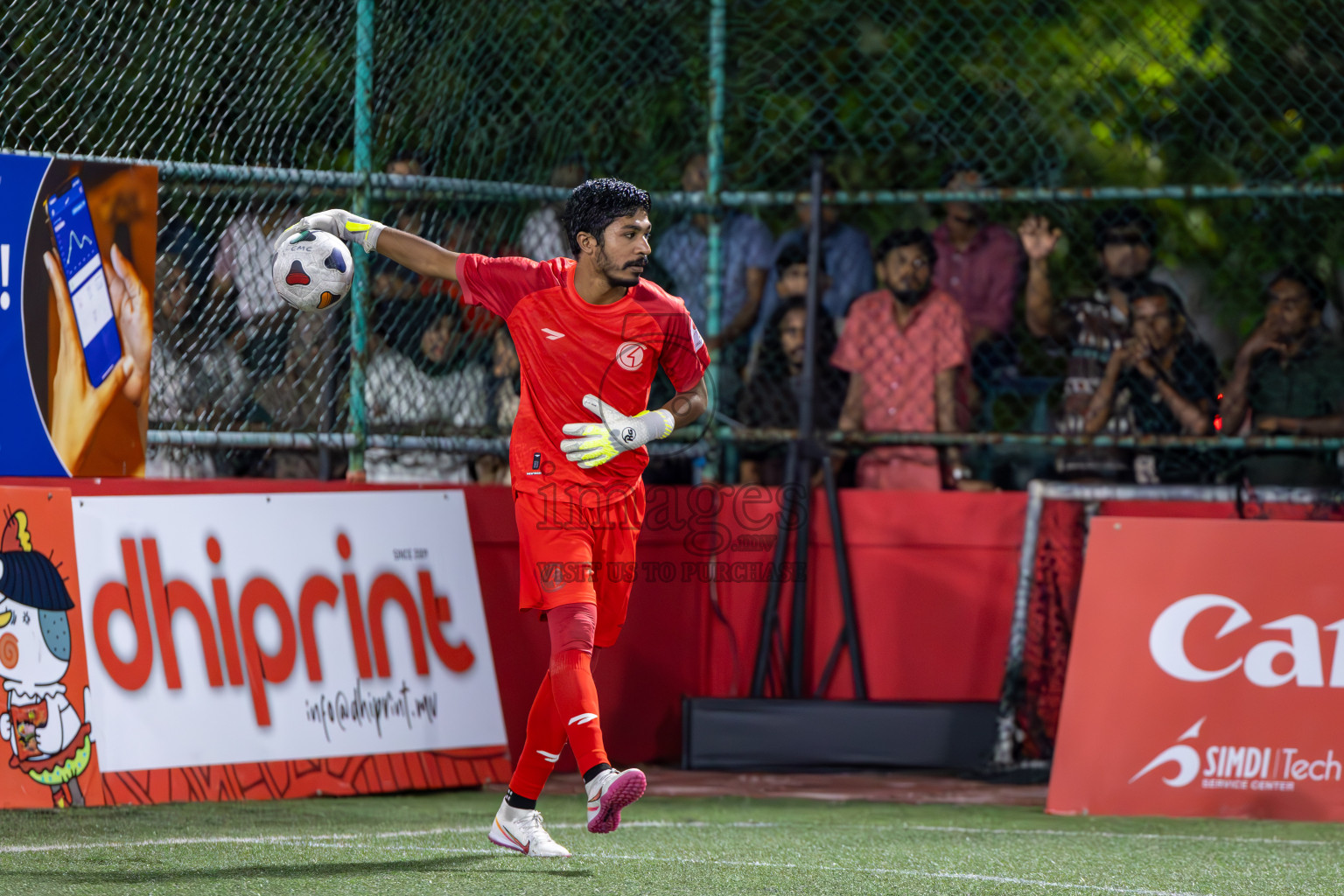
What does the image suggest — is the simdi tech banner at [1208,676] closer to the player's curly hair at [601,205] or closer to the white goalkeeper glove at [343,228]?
the player's curly hair at [601,205]

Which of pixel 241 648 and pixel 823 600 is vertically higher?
pixel 823 600

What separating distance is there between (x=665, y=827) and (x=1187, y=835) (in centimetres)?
188

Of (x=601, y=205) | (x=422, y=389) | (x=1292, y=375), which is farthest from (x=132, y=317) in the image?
(x=1292, y=375)

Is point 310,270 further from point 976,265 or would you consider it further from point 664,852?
point 976,265

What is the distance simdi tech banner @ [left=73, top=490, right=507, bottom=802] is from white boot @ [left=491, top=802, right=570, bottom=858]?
166cm

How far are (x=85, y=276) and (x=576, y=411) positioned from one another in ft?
6.96

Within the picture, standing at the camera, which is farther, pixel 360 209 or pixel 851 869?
pixel 360 209

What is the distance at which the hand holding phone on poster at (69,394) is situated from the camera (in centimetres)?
611

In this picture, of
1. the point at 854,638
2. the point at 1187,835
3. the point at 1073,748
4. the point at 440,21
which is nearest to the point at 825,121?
the point at 440,21

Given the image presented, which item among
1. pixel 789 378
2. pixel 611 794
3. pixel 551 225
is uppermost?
pixel 551 225

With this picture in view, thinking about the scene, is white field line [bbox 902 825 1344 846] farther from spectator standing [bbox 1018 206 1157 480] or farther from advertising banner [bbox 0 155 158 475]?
advertising banner [bbox 0 155 158 475]

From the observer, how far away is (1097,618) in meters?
6.83

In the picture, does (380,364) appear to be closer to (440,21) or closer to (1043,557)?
(440,21)

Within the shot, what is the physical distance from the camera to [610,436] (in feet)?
17.0
